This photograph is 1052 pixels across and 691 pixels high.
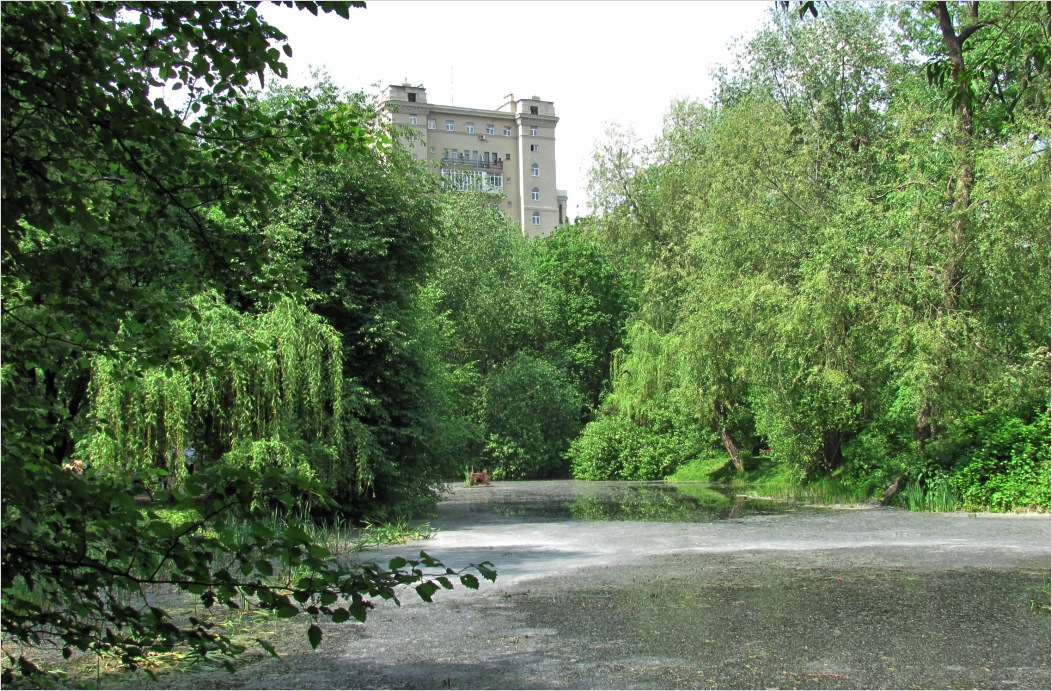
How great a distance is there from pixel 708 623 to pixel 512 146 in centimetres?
7452

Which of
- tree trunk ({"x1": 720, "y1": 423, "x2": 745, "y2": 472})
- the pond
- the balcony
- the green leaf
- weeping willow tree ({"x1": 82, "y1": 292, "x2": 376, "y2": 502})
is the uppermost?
the balcony

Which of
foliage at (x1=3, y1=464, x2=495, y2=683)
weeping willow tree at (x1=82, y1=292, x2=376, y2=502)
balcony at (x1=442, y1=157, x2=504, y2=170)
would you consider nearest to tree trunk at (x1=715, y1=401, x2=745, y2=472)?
weeping willow tree at (x1=82, y1=292, x2=376, y2=502)

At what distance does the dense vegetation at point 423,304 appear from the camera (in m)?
2.89

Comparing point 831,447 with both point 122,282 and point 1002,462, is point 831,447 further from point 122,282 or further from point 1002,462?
point 122,282

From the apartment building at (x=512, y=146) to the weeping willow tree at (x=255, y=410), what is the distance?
202ft

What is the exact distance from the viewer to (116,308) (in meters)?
3.23

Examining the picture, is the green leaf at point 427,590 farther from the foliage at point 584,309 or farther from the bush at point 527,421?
the foliage at point 584,309

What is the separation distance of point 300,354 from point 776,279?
11074mm

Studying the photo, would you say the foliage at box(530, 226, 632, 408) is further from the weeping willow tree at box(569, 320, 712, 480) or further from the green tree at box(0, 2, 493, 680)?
the green tree at box(0, 2, 493, 680)

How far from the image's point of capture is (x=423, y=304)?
2309 centimetres

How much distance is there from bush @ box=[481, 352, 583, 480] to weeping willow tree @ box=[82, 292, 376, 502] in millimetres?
20744

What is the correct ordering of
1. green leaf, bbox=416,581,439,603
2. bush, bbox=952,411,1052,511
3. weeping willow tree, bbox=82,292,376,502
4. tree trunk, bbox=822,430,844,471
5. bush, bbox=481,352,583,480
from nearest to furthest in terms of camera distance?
green leaf, bbox=416,581,439,603, weeping willow tree, bbox=82,292,376,502, bush, bbox=952,411,1052,511, tree trunk, bbox=822,430,844,471, bush, bbox=481,352,583,480

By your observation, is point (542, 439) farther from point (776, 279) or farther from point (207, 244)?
point (207, 244)

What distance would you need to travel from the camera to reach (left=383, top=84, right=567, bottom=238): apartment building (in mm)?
77250
